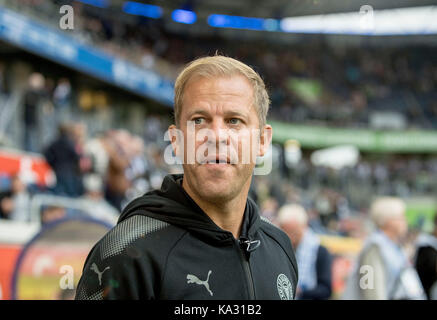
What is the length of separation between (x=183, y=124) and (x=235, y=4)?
905 inches

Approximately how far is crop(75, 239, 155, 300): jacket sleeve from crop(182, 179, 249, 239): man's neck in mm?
241

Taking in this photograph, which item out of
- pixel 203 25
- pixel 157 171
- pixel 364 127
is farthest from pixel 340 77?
pixel 157 171

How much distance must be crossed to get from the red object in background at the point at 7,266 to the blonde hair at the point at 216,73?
99.3 inches

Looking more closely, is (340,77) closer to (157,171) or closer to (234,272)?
(157,171)

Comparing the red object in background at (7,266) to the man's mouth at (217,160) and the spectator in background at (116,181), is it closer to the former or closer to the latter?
the spectator in background at (116,181)

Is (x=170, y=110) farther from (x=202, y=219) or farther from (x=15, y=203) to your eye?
(x=15, y=203)

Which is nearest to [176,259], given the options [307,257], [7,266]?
[7,266]

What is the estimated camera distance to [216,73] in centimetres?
141

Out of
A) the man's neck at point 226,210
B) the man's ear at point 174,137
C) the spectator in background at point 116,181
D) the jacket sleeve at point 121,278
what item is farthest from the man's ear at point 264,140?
the spectator in background at point 116,181

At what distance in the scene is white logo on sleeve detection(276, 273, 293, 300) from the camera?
1.50 m

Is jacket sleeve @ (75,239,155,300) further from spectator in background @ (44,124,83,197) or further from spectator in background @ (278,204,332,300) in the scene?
spectator in background @ (44,124,83,197)

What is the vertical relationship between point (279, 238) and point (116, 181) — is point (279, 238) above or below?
below

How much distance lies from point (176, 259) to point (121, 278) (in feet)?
0.50

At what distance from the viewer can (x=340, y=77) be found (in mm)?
30594
